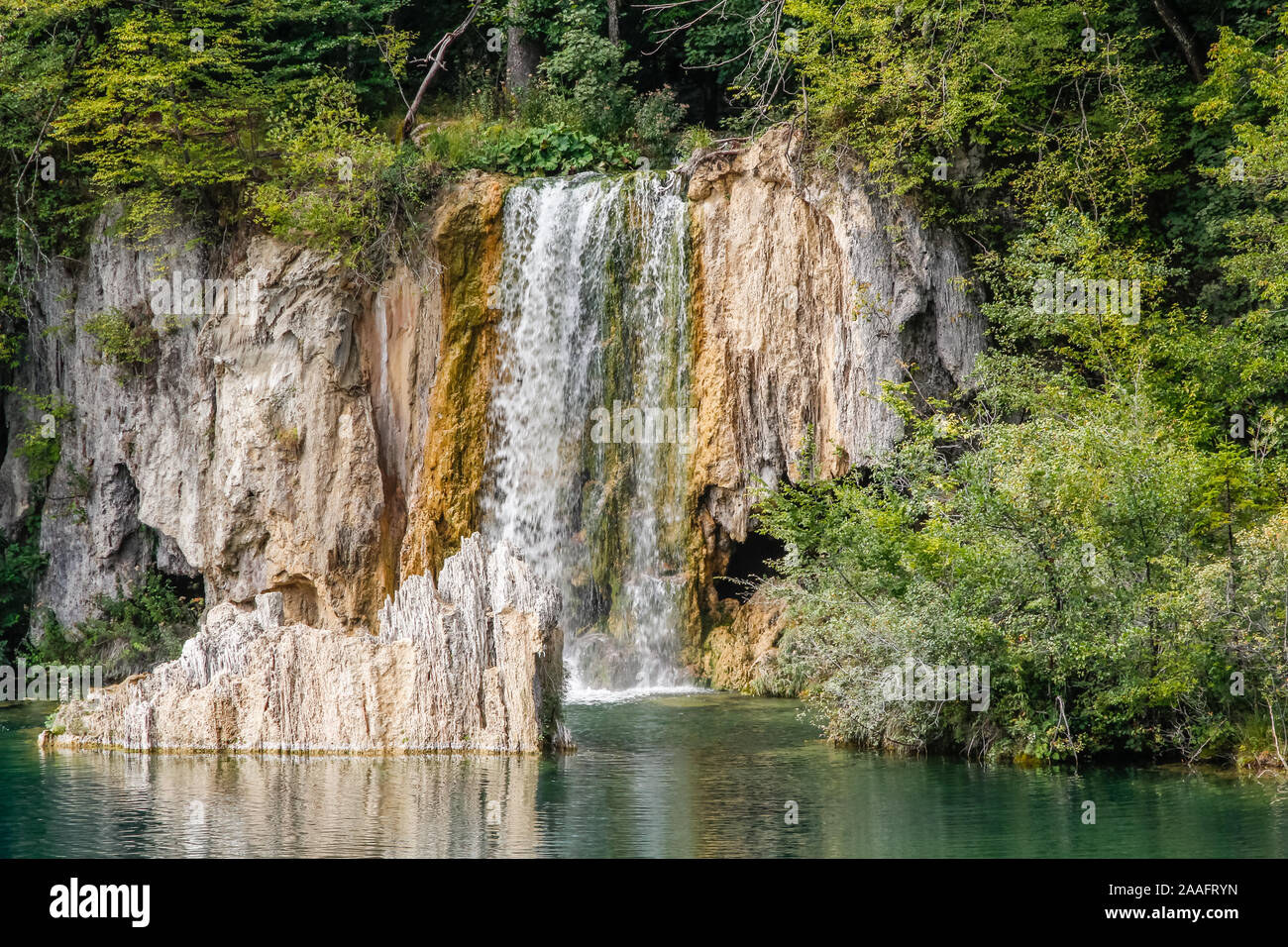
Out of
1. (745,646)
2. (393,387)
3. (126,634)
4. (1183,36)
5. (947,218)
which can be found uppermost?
(1183,36)

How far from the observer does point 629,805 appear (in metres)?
15.2

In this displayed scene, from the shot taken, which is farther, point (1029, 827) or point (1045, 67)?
point (1045, 67)

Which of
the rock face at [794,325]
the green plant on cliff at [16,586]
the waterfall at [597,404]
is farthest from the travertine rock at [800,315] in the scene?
the green plant on cliff at [16,586]

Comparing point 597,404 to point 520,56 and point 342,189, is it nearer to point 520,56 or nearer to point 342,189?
point 342,189

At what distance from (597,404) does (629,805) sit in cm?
1245

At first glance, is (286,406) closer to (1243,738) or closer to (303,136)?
(303,136)

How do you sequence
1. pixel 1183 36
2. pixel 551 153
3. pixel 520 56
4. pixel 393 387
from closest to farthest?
pixel 1183 36 < pixel 393 387 < pixel 551 153 < pixel 520 56

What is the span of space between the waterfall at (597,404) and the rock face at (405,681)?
7.34 meters

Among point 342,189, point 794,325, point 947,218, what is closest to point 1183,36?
point 947,218

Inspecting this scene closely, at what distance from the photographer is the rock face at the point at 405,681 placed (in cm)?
1823

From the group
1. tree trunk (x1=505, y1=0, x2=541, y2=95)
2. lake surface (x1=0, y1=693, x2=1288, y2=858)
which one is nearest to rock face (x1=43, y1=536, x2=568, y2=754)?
lake surface (x1=0, y1=693, x2=1288, y2=858)

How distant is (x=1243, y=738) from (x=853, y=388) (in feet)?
32.3


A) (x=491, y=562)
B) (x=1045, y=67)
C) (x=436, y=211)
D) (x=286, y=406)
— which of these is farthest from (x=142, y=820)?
(x=1045, y=67)

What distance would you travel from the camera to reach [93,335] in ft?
94.1
